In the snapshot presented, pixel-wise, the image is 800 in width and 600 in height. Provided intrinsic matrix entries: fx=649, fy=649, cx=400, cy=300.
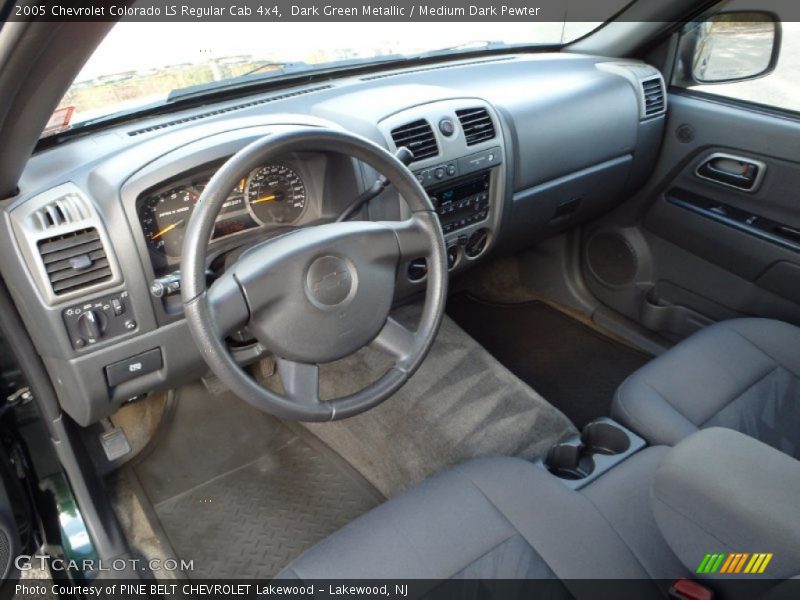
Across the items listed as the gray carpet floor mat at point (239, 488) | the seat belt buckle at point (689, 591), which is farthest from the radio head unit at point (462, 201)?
the seat belt buckle at point (689, 591)

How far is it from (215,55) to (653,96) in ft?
4.99

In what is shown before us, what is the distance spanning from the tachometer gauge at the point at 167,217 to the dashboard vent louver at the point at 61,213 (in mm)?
114

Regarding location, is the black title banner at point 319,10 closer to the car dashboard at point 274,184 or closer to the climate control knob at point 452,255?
the car dashboard at point 274,184

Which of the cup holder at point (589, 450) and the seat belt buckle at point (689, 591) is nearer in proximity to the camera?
the seat belt buckle at point (689, 591)

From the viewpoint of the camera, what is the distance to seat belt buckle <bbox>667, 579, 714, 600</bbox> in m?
1.06

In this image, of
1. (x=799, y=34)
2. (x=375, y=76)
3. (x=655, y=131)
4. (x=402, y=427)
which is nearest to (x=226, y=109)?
(x=375, y=76)

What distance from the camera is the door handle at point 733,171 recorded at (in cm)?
211

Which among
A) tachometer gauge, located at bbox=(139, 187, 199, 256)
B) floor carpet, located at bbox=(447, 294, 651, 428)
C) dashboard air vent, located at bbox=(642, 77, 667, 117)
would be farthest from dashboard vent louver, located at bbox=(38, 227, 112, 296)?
dashboard air vent, located at bbox=(642, 77, 667, 117)

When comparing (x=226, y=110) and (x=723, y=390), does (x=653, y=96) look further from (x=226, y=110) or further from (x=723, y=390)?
(x=226, y=110)

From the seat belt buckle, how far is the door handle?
149 cm

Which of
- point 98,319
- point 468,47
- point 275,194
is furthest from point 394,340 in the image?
point 468,47

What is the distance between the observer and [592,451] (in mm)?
1635

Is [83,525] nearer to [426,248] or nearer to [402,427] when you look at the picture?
[402,427]

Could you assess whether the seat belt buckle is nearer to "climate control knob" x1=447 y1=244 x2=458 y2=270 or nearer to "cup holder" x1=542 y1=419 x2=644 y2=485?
"cup holder" x1=542 y1=419 x2=644 y2=485
